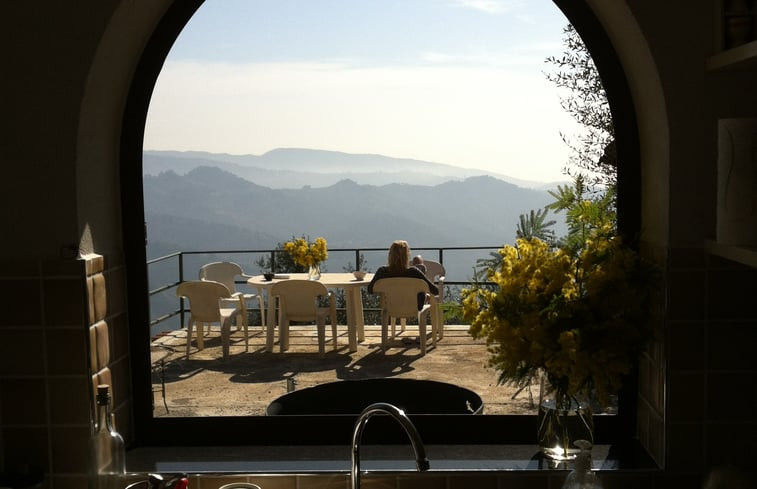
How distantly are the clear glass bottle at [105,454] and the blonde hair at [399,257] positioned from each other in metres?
4.80

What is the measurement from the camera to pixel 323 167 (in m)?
18.2

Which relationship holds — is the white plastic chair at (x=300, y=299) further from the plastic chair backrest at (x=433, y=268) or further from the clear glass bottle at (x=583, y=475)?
the clear glass bottle at (x=583, y=475)

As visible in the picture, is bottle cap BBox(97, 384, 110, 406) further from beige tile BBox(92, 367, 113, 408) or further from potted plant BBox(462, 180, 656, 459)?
potted plant BBox(462, 180, 656, 459)

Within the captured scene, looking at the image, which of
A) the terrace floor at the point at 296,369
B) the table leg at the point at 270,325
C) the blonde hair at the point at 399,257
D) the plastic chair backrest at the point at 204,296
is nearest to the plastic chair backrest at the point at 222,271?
the terrace floor at the point at 296,369

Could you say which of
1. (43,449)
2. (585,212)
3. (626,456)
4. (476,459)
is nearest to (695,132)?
(585,212)

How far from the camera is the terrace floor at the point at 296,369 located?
5.57 m

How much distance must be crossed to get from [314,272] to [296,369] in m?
1.02

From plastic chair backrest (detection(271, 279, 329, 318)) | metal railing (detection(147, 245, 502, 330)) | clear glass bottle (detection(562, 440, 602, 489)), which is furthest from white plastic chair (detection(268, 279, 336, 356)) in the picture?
clear glass bottle (detection(562, 440, 602, 489))

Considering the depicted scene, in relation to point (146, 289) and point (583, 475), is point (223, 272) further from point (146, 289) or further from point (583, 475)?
point (583, 475)

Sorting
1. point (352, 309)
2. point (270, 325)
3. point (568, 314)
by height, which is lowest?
point (270, 325)

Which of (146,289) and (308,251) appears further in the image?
(308,251)

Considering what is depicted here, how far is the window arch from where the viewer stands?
188cm

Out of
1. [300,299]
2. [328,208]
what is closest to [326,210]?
[328,208]

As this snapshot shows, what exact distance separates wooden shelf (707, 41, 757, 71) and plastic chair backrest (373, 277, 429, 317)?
480 centimetres
